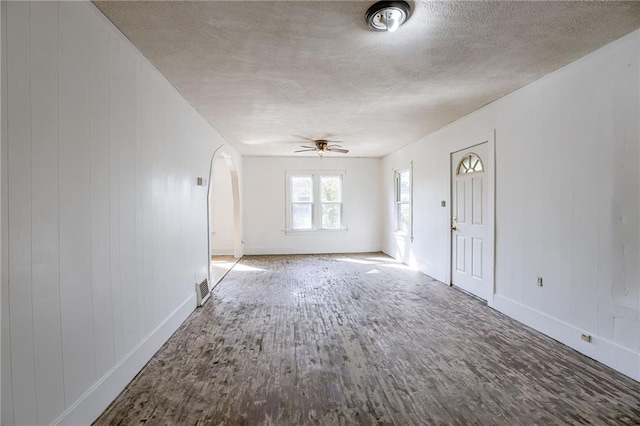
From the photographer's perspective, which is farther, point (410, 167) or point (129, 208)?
point (410, 167)

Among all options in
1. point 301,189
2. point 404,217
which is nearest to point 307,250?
point 301,189

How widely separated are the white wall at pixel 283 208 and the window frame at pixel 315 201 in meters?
0.08

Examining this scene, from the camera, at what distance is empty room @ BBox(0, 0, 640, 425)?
156 cm

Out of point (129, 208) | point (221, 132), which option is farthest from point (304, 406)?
point (221, 132)

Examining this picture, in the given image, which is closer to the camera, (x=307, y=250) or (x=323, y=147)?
(x=323, y=147)

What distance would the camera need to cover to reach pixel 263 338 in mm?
2992

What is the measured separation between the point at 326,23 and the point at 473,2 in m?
0.92

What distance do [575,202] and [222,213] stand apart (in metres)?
7.38

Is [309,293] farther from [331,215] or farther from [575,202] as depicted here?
[331,215]

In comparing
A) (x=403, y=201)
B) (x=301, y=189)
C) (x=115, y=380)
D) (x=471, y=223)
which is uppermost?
(x=301, y=189)

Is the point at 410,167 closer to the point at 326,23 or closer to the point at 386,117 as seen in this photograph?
the point at 386,117

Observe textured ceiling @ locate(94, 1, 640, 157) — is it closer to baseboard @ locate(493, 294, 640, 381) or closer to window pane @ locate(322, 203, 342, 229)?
A: baseboard @ locate(493, 294, 640, 381)

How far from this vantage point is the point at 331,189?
26.8 feet

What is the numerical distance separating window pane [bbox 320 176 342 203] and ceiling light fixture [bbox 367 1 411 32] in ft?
19.8
